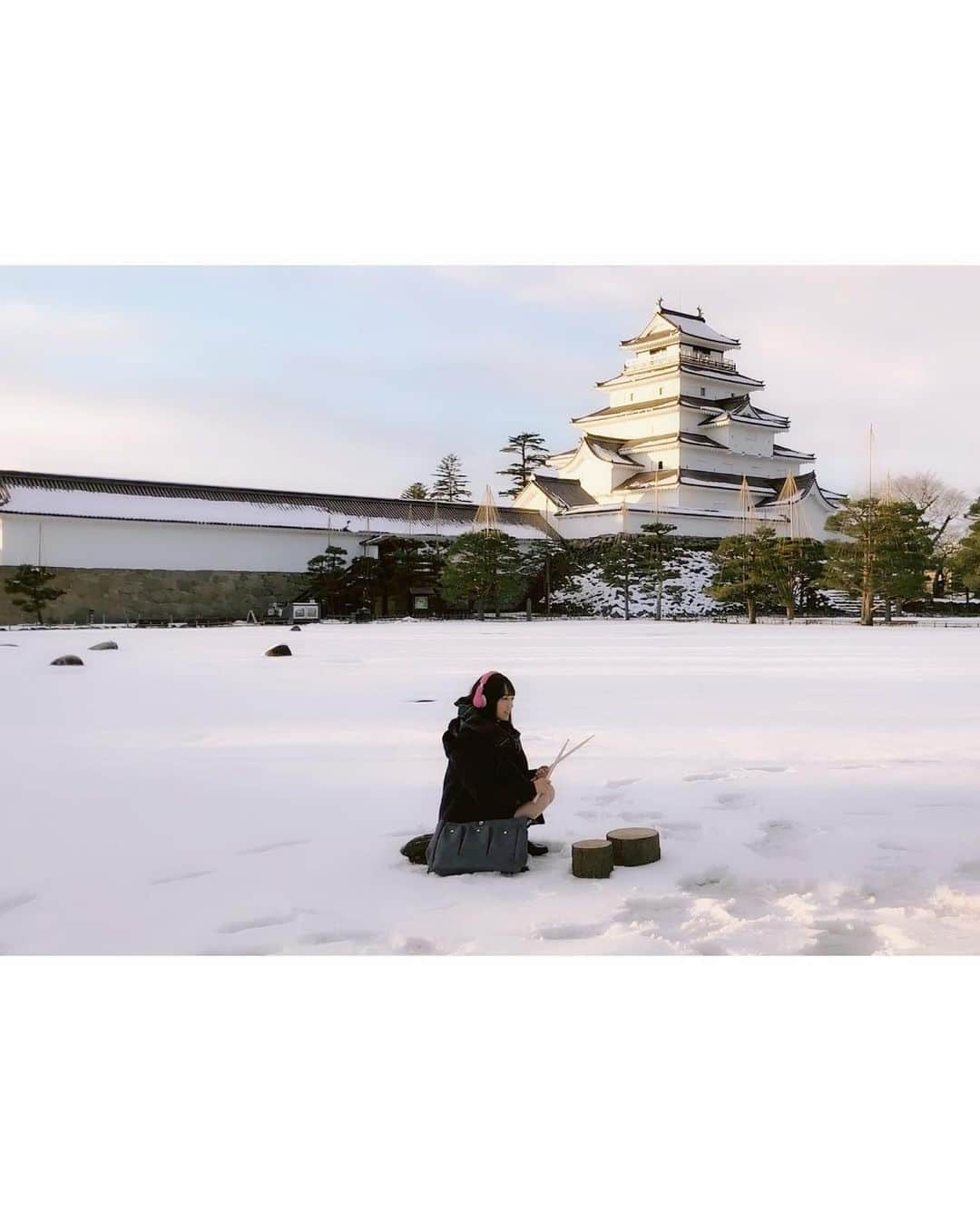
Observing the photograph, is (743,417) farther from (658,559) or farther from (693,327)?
(658,559)

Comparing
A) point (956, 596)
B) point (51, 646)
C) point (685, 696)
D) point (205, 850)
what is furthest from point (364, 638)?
point (956, 596)

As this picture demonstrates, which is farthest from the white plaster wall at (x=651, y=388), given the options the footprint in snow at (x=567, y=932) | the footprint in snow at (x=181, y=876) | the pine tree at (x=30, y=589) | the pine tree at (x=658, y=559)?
the footprint in snow at (x=567, y=932)

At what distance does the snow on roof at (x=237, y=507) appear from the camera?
24.2 meters

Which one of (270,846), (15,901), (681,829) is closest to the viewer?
(15,901)

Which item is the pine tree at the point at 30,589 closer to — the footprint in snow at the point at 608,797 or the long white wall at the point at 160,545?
the long white wall at the point at 160,545

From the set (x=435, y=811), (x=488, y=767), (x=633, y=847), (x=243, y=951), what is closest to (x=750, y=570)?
(x=435, y=811)

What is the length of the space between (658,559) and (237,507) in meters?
12.3

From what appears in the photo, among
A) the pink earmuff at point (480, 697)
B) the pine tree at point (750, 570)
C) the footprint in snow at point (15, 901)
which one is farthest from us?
the pine tree at point (750, 570)

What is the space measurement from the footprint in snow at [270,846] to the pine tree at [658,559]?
24.3 metres

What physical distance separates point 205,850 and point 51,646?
12.4m

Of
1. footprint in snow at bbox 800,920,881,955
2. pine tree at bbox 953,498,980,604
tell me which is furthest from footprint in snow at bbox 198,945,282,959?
pine tree at bbox 953,498,980,604

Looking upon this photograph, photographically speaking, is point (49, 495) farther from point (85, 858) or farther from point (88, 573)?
point (85, 858)

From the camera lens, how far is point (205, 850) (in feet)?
10.8

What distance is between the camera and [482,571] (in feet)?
87.5
